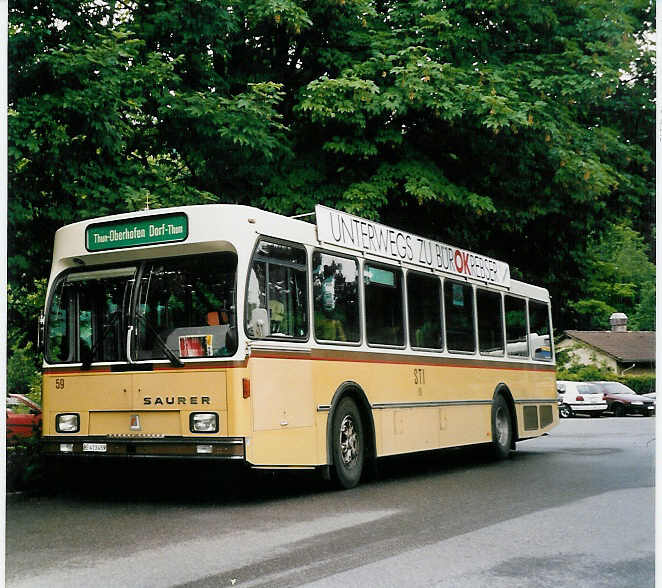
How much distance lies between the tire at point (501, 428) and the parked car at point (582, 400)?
25474 mm

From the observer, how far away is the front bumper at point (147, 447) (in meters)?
10.0

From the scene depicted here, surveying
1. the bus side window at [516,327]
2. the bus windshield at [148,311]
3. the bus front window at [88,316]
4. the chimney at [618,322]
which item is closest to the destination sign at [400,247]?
the bus side window at [516,327]

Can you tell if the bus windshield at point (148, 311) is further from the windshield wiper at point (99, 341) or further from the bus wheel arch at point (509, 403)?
the bus wheel arch at point (509, 403)

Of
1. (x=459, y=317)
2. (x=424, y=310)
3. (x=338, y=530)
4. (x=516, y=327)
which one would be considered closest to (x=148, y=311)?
(x=338, y=530)

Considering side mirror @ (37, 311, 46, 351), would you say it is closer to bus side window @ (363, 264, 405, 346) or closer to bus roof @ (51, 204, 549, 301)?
bus roof @ (51, 204, 549, 301)

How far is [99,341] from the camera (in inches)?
435

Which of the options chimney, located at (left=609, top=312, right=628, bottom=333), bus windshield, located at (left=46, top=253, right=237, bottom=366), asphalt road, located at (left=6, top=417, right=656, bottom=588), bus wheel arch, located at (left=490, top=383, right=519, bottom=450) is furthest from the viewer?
chimney, located at (left=609, top=312, right=628, bottom=333)

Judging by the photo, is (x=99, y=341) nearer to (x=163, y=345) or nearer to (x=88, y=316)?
(x=88, y=316)

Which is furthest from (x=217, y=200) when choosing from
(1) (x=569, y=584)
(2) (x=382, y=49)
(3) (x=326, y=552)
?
(1) (x=569, y=584)

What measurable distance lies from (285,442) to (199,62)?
279 inches

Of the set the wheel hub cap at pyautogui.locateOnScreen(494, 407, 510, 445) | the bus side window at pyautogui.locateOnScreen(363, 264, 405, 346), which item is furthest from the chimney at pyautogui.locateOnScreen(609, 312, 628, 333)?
the bus side window at pyautogui.locateOnScreen(363, 264, 405, 346)

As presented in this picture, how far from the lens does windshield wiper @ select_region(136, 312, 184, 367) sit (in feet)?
34.0

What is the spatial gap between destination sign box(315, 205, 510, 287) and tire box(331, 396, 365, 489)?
6.28 feet

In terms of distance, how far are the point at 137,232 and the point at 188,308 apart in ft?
3.43
